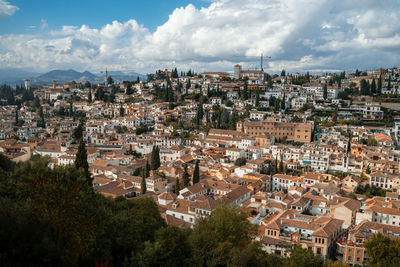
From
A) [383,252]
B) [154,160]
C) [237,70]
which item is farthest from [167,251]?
[237,70]

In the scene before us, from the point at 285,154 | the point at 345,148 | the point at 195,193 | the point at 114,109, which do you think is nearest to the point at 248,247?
the point at 195,193

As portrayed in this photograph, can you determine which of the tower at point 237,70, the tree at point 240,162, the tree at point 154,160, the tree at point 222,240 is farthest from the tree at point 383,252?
the tower at point 237,70

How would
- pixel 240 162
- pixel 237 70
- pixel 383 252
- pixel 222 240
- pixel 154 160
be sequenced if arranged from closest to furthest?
pixel 222 240
pixel 383 252
pixel 154 160
pixel 240 162
pixel 237 70

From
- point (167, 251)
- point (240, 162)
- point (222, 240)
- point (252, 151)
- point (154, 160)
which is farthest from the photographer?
point (252, 151)

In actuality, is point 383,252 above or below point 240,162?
above

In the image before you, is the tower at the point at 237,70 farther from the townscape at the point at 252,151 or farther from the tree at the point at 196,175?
the tree at the point at 196,175

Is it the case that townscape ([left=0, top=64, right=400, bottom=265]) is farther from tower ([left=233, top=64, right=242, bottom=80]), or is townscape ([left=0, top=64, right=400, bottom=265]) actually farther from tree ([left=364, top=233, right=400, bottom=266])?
tower ([left=233, top=64, right=242, bottom=80])

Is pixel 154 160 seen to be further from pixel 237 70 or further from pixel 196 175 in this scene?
pixel 237 70

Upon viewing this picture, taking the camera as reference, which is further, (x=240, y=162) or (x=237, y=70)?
(x=237, y=70)

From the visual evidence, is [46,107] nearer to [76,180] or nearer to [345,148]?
[345,148]
